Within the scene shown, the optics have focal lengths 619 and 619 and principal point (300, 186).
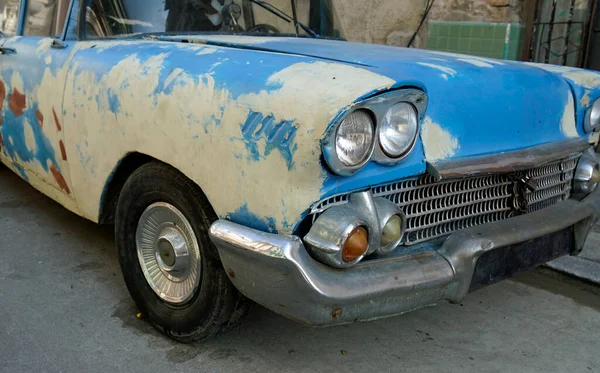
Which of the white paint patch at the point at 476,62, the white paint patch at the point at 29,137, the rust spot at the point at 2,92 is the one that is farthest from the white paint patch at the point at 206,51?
the rust spot at the point at 2,92

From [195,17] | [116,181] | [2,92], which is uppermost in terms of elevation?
[195,17]

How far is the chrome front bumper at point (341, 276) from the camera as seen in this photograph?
1.84 m

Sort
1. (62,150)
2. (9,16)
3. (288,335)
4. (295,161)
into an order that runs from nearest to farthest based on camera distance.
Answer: (295,161), (288,335), (62,150), (9,16)

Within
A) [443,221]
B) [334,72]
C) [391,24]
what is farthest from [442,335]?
[391,24]

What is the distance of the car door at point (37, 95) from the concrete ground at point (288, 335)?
517 millimetres

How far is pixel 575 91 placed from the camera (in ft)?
8.96

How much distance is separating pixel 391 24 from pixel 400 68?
506 cm

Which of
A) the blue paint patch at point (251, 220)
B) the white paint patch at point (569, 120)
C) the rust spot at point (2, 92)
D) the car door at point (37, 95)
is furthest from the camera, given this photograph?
the rust spot at point (2, 92)

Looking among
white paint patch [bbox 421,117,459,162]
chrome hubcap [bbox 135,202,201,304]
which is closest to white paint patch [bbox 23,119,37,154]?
chrome hubcap [bbox 135,202,201,304]

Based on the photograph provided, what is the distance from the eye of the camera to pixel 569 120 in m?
2.70

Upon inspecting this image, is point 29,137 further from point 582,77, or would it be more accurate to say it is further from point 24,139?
point 582,77

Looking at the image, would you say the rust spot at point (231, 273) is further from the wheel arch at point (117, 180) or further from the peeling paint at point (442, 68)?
the peeling paint at point (442, 68)

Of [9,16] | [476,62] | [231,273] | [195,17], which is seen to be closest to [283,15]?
[195,17]

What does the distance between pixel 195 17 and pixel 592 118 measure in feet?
6.25
